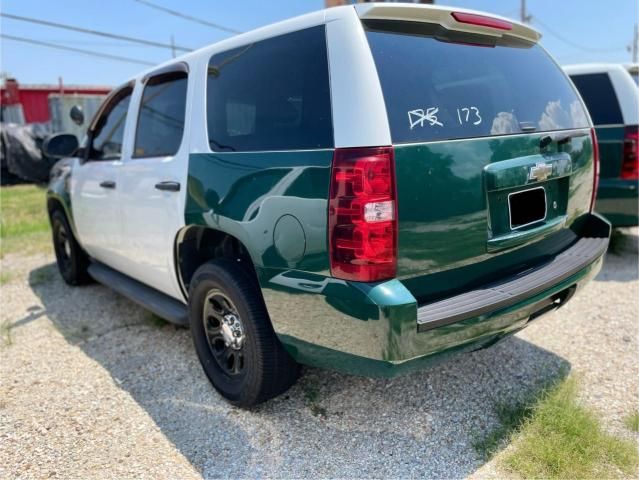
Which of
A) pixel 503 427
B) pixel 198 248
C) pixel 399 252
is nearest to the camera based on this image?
pixel 399 252

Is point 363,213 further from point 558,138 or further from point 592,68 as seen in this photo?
point 592,68

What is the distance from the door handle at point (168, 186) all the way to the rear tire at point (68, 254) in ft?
7.38

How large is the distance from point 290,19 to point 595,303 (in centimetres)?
340

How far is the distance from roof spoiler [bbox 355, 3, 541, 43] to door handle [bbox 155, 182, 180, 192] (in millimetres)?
1441

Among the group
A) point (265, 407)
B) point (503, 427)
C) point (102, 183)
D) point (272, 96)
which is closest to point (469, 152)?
point (272, 96)

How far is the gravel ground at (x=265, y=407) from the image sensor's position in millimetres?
2352

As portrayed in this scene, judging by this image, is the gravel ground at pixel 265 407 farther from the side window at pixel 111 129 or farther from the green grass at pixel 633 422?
the side window at pixel 111 129

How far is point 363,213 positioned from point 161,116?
199 centimetres

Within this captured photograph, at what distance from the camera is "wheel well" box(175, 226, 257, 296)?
2.93m

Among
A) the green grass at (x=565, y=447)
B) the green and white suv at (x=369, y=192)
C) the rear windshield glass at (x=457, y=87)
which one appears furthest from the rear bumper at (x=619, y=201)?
the green grass at (x=565, y=447)

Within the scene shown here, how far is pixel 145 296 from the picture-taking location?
362 cm

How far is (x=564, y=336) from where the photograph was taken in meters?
3.52

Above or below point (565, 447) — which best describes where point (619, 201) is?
above

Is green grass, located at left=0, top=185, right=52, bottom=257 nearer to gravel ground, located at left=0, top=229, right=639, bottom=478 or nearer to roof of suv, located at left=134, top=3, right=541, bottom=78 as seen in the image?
gravel ground, located at left=0, top=229, right=639, bottom=478
